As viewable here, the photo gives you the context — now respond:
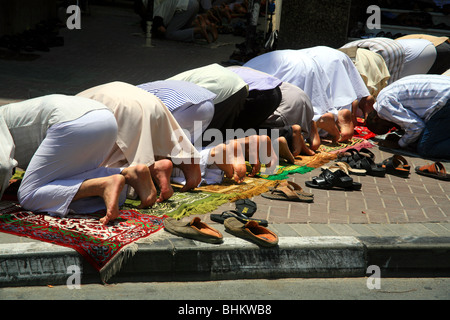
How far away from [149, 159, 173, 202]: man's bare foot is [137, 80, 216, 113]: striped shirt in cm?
55

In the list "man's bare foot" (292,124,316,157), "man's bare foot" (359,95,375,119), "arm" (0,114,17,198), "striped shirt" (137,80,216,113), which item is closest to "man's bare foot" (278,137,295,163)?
"man's bare foot" (292,124,316,157)

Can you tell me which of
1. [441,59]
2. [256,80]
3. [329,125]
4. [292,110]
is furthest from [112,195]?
[441,59]

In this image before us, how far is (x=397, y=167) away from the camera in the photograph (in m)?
6.38

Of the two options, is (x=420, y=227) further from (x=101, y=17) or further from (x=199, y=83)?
(x=101, y=17)

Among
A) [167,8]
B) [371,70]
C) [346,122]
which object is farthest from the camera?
[167,8]

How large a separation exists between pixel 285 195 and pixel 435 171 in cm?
203

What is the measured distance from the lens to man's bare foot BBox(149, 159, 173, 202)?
4.74 m

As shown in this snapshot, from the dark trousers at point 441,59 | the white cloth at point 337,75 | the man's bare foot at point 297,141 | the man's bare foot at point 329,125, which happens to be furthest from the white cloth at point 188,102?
the dark trousers at point 441,59

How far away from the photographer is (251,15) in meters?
11.3

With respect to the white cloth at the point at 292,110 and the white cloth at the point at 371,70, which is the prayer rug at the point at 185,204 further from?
the white cloth at the point at 371,70

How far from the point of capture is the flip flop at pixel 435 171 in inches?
249

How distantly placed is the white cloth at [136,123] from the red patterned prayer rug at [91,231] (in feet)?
1.78

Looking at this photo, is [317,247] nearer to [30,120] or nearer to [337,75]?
[30,120]

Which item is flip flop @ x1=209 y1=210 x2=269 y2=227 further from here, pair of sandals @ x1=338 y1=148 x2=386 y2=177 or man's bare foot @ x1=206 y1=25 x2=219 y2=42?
man's bare foot @ x1=206 y1=25 x2=219 y2=42
